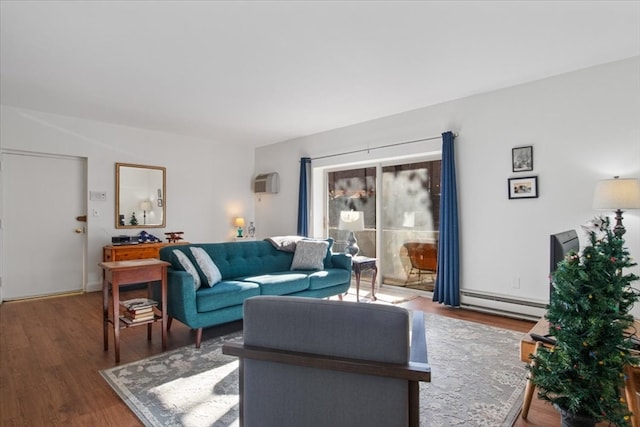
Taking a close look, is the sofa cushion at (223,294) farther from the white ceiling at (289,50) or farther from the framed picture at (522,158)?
the framed picture at (522,158)

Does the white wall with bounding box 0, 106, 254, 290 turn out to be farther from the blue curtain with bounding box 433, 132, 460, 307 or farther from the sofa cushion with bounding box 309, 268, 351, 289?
the blue curtain with bounding box 433, 132, 460, 307

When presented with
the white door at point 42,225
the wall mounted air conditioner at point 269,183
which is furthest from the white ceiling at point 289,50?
the wall mounted air conditioner at point 269,183

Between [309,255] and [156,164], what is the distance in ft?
10.7

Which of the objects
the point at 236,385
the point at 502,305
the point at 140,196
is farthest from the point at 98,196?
the point at 502,305

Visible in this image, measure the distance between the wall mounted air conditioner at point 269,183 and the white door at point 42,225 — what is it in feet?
9.20

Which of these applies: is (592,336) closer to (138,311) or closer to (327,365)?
(327,365)

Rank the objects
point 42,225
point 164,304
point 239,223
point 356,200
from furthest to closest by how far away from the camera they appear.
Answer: point 239,223
point 356,200
point 42,225
point 164,304

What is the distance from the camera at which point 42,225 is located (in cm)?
472

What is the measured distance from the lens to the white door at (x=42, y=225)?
177 inches

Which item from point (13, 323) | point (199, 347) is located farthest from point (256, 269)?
point (13, 323)

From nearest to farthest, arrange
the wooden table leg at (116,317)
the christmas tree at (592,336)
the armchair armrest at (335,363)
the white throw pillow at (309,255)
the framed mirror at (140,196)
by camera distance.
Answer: the armchair armrest at (335,363) → the christmas tree at (592,336) → the wooden table leg at (116,317) → the white throw pillow at (309,255) → the framed mirror at (140,196)

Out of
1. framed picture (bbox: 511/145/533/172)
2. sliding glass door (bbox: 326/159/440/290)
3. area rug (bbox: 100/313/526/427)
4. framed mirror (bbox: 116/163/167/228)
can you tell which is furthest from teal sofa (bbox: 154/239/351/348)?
framed mirror (bbox: 116/163/167/228)

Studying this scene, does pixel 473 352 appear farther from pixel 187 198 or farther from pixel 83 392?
pixel 187 198

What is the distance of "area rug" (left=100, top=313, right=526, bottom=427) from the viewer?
76.4 inches
